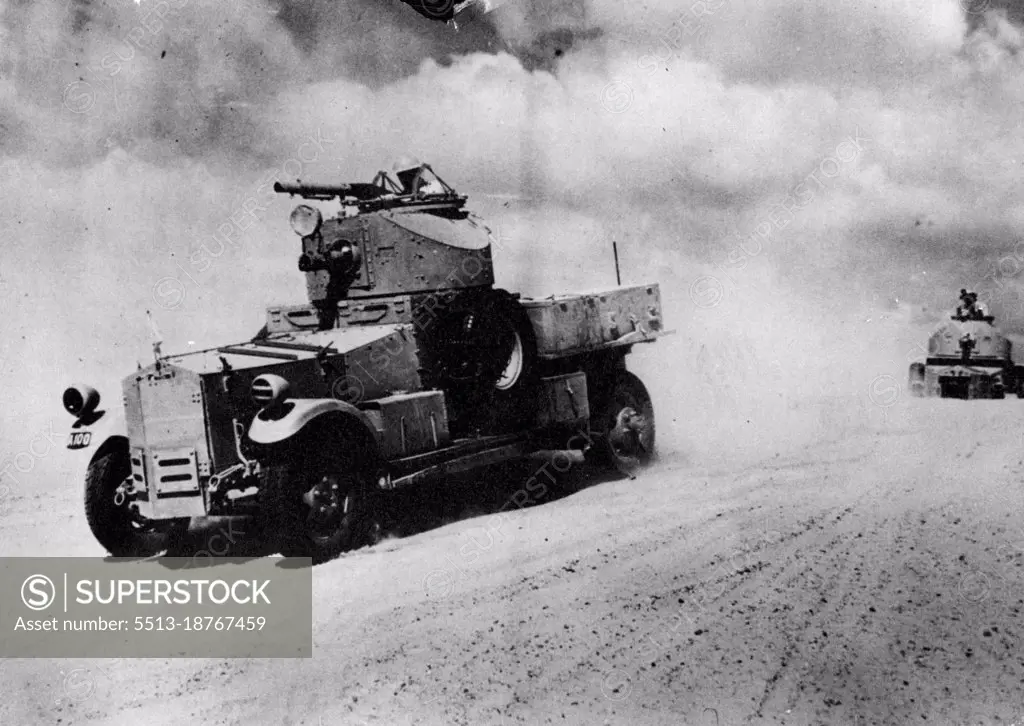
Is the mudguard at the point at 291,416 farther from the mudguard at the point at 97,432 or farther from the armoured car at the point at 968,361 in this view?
the armoured car at the point at 968,361

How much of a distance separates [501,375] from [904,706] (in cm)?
540

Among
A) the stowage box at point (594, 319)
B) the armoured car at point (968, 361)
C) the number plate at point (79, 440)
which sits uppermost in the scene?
the stowage box at point (594, 319)

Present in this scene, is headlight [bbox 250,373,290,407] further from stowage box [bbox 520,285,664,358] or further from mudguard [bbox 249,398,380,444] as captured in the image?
stowage box [bbox 520,285,664,358]

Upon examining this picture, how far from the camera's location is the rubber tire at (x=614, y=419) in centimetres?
1031

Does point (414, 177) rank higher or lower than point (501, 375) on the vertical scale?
higher

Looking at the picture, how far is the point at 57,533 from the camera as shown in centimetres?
817

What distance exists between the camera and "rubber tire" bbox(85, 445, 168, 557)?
718 centimetres

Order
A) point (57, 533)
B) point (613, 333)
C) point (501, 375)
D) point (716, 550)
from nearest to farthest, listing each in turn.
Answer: point (716, 550) < point (57, 533) < point (501, 375) < point (613, 333)

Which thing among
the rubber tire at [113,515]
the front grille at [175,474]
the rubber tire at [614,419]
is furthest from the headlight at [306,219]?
the rubber tire at [614,419]

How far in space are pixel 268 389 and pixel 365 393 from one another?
1.20 metres

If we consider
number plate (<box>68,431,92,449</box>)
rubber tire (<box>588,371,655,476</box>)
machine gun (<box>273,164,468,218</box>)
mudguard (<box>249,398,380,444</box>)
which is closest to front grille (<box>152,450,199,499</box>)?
mudguard (<box>249,398,380,444</box>)

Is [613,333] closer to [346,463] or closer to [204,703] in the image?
[346,463]

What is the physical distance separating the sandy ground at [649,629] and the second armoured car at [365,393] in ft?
2.15

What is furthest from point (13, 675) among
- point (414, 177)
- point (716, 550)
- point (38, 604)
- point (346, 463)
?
point (414, 177)
